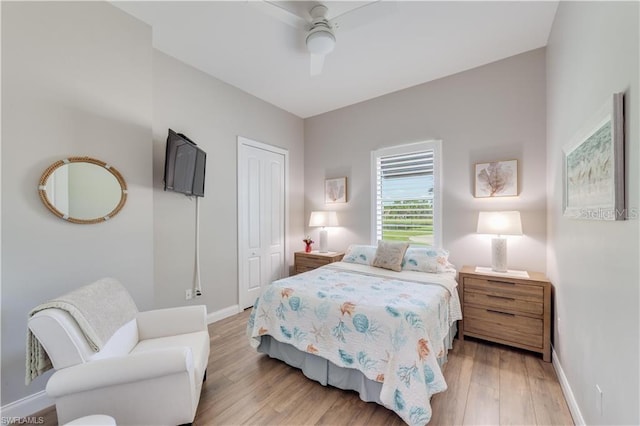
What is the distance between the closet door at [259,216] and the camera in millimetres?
3662

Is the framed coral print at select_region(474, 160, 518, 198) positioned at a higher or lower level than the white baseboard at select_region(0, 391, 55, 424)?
higher

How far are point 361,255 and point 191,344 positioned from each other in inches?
86.2

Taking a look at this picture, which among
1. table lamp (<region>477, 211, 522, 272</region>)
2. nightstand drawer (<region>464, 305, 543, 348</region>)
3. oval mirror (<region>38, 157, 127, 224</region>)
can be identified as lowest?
nightstand drawer (<region>464, 305, 543, 348</region>)

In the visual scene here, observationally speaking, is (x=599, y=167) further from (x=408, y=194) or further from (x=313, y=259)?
(x=313, y=259)

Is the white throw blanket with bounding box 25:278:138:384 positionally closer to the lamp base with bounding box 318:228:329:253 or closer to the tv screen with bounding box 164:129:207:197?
the tv screen with bounding box 164:129:207:197

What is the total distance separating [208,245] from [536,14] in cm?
409

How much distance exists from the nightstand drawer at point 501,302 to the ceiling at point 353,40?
2.61 meters

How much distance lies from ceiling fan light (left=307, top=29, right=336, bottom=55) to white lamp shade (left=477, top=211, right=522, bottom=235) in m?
2.38

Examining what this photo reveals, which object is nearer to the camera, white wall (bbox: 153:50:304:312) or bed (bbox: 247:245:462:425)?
bed (bbox: 247:245:462:425)

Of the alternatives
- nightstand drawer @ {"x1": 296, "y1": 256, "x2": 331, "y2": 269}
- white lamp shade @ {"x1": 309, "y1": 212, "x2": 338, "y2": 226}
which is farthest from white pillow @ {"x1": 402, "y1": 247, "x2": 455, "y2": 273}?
white lamp shade @ {"x1": 309, "y1": 212, "x2": 338, "y2": 226}

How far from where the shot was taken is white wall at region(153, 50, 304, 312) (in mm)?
2760

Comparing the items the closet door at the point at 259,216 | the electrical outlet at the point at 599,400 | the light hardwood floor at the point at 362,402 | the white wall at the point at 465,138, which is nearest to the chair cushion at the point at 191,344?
the light hardwood floor at the point at 362,402

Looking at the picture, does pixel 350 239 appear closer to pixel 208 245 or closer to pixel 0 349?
pixel 208 245

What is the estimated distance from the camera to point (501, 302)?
2.59 meters
